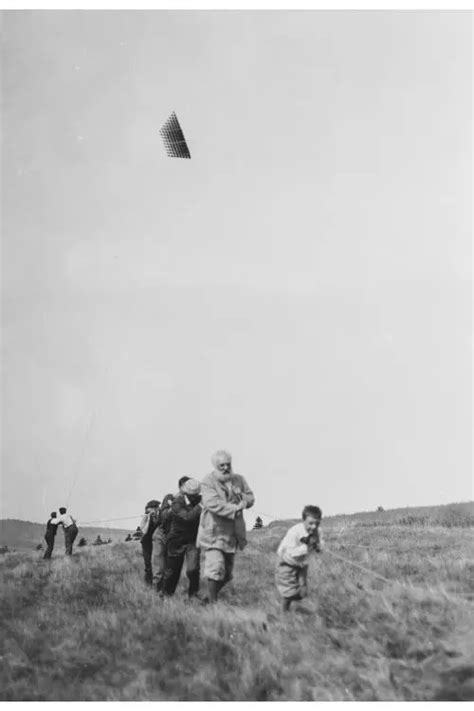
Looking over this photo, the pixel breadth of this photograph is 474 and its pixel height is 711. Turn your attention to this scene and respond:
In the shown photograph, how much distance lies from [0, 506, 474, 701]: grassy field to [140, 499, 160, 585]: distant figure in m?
0.25

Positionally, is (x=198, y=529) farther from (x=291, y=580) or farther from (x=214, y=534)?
(x=291, y=580)

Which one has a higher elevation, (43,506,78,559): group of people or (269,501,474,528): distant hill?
(269,501,474,528): distant hill

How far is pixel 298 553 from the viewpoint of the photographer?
7.86 metres

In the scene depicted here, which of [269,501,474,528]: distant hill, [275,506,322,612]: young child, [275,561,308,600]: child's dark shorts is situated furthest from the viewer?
[269,501,474,528]: distant hill

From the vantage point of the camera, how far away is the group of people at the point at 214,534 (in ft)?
26.3

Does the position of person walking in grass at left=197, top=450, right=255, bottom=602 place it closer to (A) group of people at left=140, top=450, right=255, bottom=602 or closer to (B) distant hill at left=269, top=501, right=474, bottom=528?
(A) group of people at left=140, top=450, right=255, bottom=602

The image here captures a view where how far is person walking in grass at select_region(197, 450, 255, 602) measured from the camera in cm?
870

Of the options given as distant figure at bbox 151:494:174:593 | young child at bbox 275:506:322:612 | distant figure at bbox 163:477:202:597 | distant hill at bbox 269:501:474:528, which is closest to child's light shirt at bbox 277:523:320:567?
young child at bbox 275:506:322:612

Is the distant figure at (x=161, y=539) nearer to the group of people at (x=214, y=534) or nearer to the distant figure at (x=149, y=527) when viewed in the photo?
the group of people at (x=214, y=534)

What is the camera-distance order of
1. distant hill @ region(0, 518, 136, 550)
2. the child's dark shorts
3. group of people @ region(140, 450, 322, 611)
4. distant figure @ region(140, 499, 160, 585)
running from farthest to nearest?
distant hill @ region(0, 518, 136, 550) → distant figure @ region(140, 499, 160, 585) → the child's dark shorts → group of people @ region(140, 450, 322, 611)

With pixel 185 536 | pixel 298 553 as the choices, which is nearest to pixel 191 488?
pixel 185 536

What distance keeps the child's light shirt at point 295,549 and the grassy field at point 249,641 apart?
768mm

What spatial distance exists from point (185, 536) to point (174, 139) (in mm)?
8997

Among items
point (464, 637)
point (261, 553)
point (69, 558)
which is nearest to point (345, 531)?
point (261, 553)
